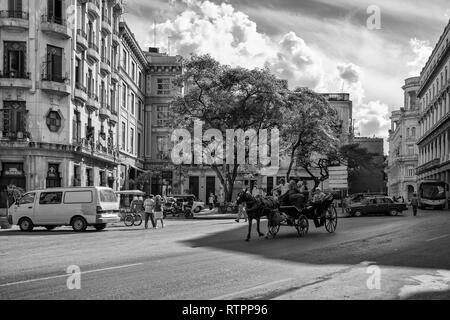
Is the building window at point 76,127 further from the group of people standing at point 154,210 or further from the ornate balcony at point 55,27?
the group of people standing at point 154,210

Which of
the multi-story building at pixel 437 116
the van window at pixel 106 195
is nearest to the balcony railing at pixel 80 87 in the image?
the van window at pixel 106 195

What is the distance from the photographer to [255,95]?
41.2 metres

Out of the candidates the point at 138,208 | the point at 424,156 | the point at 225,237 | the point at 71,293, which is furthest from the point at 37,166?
the point at 424,156

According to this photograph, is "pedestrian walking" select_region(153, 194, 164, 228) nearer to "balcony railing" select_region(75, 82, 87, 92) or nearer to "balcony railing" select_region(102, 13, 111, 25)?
"balcony railing" select_region(75, 82, 87, 92)

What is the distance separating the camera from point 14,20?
123 ft

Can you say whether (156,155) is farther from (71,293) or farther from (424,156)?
(71,293)

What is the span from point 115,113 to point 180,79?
15458 millimetres

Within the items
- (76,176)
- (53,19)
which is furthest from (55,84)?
(76,176)

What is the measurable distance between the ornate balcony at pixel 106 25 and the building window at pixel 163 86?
19.7 meters

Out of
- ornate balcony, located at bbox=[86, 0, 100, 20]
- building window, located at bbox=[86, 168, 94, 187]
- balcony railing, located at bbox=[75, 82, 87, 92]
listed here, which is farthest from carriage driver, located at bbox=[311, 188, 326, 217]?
ornate balcony, located at bbox=[86, 0, 100, 20]

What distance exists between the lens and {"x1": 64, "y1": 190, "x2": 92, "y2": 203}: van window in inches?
1000

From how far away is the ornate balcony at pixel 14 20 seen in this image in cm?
3747

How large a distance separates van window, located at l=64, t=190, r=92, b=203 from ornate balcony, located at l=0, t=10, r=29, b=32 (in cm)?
1771

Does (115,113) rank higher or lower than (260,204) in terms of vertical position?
higher
